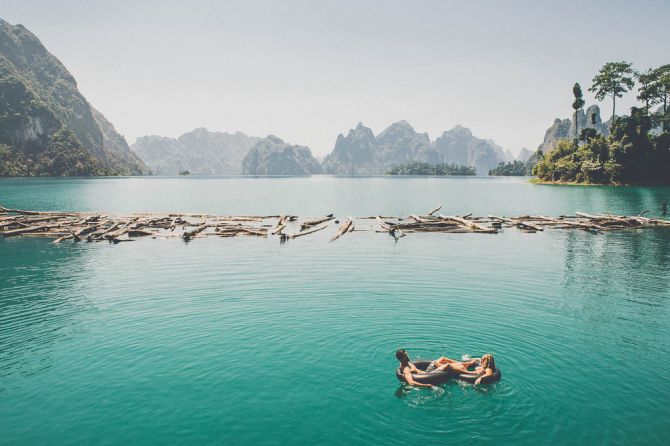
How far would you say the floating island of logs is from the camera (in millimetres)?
48219

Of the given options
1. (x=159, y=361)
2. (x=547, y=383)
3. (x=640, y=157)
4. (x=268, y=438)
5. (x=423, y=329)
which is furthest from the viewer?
(x=640, y=157)

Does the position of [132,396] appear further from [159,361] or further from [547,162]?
[547,162]

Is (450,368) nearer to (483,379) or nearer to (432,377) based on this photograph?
(432,377)

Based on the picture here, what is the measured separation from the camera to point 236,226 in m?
52.7

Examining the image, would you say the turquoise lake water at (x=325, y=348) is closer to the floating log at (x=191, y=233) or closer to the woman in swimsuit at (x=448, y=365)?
the woman in swimsuit at (x=448, y=365)

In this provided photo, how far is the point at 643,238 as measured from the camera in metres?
46.8

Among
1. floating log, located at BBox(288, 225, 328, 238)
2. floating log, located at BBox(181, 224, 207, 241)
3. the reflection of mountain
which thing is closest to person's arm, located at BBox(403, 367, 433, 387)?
the reflection of mountain

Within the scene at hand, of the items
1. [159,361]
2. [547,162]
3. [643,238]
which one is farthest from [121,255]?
[547,162]

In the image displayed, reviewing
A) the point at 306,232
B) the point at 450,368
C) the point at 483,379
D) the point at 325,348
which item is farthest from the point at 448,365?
the point at 306,232

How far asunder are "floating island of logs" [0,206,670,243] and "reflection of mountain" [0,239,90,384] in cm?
900

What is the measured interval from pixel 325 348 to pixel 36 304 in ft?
57.8

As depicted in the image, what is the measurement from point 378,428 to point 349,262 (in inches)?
894

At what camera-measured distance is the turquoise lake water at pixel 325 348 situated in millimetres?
12367

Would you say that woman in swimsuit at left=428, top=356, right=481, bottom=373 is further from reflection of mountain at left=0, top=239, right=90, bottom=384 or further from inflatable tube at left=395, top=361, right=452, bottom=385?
reflection of mountain at left=0, top=239, right=90, bottom=384
